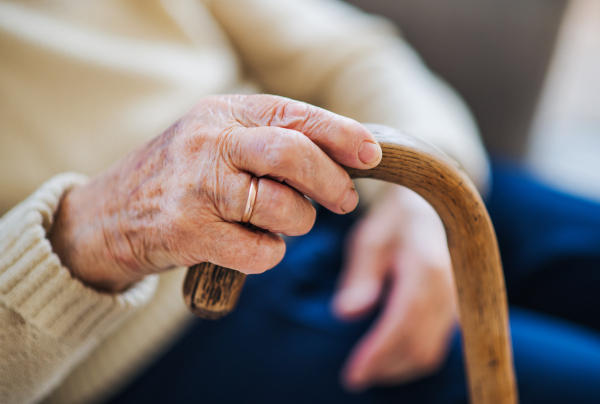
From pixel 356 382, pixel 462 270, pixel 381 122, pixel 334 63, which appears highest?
pixel 334 63

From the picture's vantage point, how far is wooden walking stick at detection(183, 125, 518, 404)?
0.27 m

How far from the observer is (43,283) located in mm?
324

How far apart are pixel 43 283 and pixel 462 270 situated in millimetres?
346

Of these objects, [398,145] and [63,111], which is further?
[63,111]

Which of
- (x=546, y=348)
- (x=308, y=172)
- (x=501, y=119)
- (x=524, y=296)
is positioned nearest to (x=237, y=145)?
(x=308, y=172)

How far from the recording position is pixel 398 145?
261 millimetres

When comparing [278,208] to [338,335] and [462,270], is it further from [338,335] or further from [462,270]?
[338,335]


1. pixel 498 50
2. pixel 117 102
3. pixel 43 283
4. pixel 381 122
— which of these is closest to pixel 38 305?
pixel 43 283

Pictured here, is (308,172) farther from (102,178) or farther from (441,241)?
(441,241)

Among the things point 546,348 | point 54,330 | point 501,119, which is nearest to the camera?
point 54,330

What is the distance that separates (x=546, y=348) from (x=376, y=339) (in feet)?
0.68

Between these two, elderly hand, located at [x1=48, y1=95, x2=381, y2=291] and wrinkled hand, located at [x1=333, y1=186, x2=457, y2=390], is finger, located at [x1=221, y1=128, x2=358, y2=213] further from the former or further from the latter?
wrinkled hand, located at [x1=333, y1=186, x2=457, y2=390]

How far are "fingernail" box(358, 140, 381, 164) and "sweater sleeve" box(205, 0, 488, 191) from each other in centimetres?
46

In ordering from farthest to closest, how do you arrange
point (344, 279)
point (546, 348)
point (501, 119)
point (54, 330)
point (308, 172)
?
1. point (501, 119)
2. point (344, 279)
3. point (546, 348)
4. point (54, 330)
5. point (308, 172)
